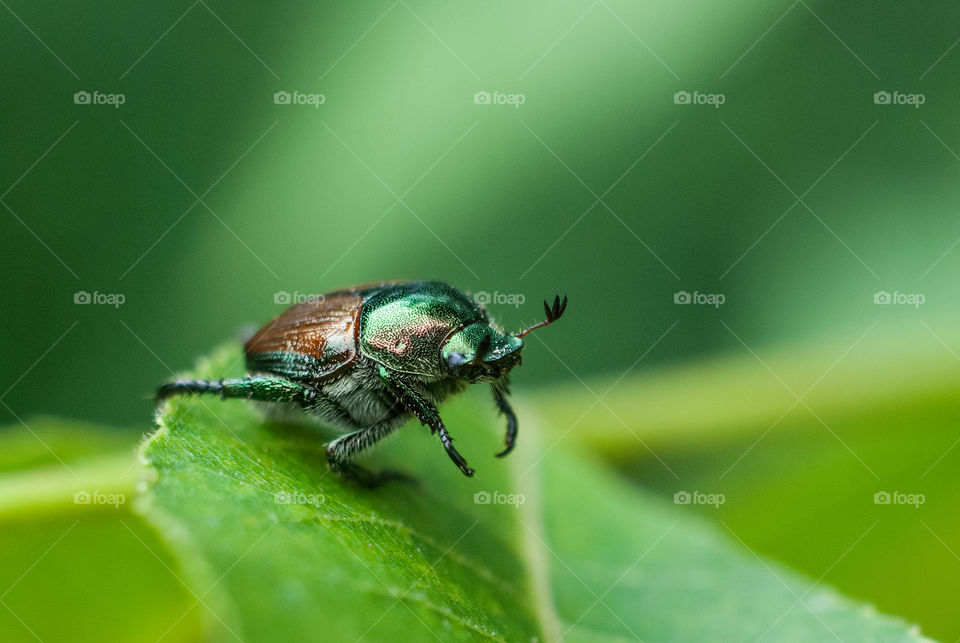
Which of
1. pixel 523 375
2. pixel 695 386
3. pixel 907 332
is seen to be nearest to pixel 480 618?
pixel 695 386

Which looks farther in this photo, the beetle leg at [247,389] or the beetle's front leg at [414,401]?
the beetle's front leg at [414,401]

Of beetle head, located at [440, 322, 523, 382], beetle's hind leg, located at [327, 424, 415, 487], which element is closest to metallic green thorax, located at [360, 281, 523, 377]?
beetle head, located at [440, 322, 523, 382]

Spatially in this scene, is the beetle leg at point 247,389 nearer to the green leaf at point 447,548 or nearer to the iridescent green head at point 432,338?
the green leaf at point 447,548

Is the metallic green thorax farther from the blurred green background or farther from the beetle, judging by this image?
the blurred green background

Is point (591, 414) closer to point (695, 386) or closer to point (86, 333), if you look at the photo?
point (695, 386)

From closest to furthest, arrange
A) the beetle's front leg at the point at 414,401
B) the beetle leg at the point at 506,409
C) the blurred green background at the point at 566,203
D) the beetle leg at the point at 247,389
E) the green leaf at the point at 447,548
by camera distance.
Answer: the green leaf at the point at 447,548, the beetle leg at the point at 247,389, the beetle's front leg at the point at 414,401, the beetle leg at the point at 506,409, the blurred green background at the point at 566,203

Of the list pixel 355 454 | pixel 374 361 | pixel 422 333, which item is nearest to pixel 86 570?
pixel 355 454

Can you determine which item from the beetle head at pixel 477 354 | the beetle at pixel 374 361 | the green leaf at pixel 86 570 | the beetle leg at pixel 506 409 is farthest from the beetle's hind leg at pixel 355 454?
the green leaf at pixel 86 570

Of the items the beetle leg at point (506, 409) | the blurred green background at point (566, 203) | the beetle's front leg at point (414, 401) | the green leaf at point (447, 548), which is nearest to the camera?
the green leaf at point (447, 548)
